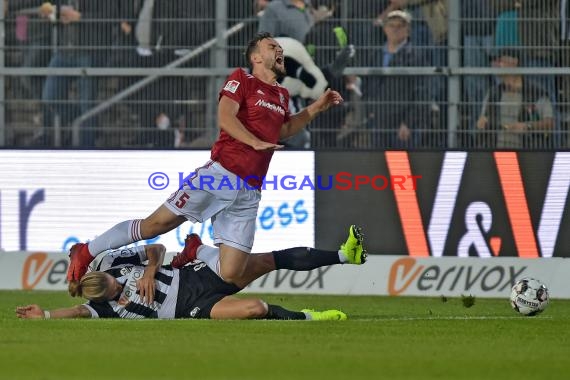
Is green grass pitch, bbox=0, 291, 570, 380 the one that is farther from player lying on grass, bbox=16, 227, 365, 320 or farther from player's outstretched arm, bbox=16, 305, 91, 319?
player lying on grass, bbox=16, 227, 365, 320

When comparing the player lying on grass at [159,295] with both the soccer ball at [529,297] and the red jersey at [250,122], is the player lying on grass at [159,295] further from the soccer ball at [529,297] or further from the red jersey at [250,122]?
the soccer ball at [529,297]

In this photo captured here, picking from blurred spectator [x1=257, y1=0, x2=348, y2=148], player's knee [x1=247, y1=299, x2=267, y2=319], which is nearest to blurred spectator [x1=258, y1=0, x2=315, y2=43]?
blurred spectator [x1=257, y1=0, x2=348, y2=148]

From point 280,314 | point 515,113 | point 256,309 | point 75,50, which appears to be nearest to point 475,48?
point 515,113

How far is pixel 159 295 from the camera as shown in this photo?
12.6m

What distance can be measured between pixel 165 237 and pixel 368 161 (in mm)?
2660

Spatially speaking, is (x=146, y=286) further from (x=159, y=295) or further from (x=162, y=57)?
(x=162, y=57)

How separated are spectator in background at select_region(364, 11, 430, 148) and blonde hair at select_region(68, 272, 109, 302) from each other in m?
6.94

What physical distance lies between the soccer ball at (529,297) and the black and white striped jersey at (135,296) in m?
3.18

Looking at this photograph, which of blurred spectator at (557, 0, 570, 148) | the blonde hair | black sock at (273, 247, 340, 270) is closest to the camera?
the blonde hair

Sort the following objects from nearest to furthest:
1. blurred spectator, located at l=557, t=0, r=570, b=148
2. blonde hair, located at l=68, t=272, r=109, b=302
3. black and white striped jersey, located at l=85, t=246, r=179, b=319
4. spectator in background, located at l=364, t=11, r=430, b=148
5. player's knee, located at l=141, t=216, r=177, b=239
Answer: blonde hair, located at l=68, t=272, r=109, b=302
black and white striped jersey, located at l=85, t=246, r=179, b=319
player's knee, located at l=141, t=216, r=177, b=239
blurred spectator, located at l=557, t=0, r=570, b=148
spectator in background, located at l=364, t=11, r=430, b=148

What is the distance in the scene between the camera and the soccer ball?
13.5m

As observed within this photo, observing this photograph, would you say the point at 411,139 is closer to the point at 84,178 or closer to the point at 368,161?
the point at 368,161

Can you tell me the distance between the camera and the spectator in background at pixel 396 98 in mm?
18734

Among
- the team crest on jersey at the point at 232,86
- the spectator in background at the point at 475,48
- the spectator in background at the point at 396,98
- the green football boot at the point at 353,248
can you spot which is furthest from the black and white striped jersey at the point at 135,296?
the spectator in background at the point at 475,48
